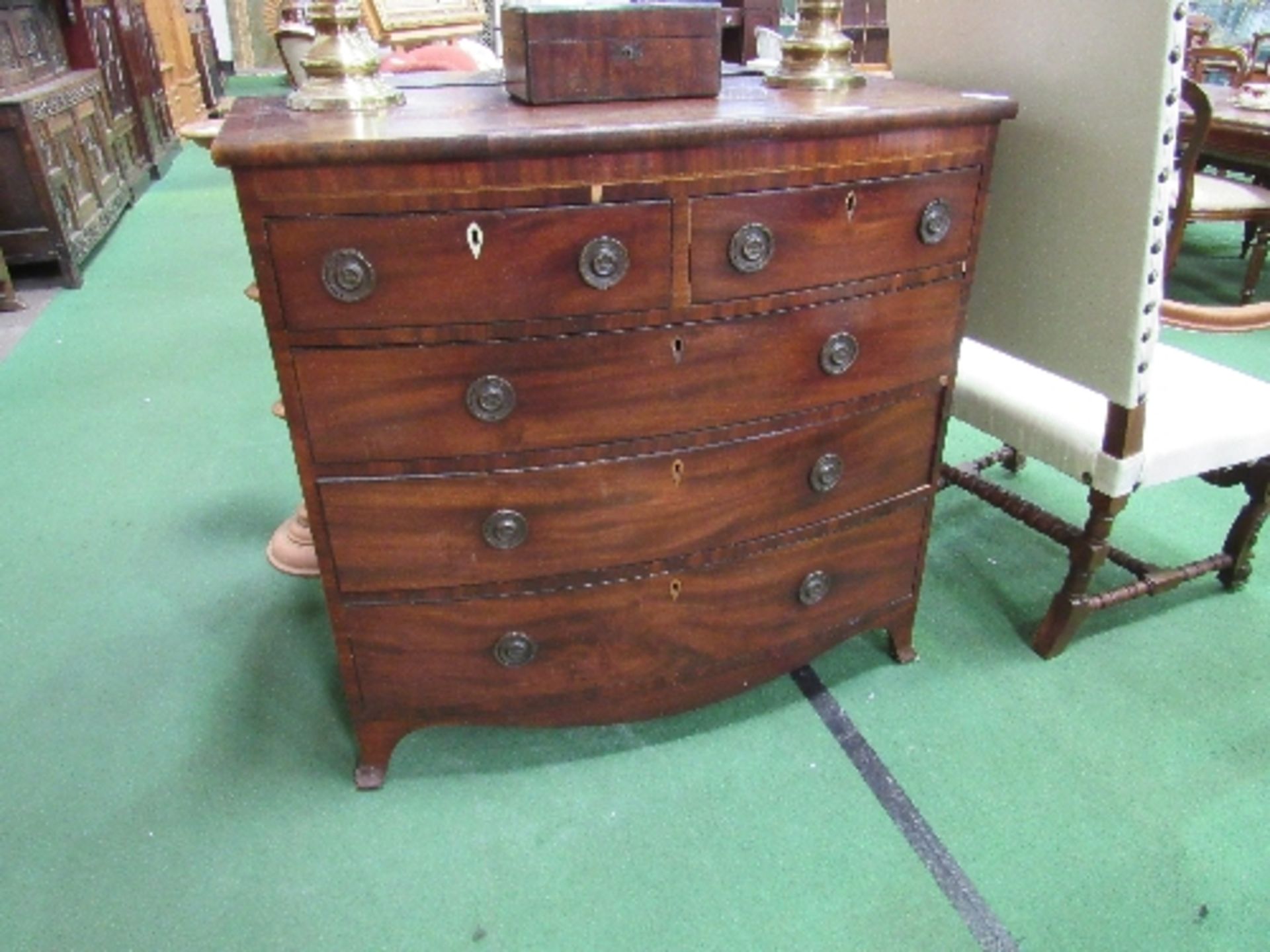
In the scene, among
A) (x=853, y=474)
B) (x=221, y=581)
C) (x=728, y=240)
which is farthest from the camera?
(x=221, y=581)

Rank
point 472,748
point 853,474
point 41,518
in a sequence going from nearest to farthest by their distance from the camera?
1. point 853,474
2. point 472,748
3. point 41,518

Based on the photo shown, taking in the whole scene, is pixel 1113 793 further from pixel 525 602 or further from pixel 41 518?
pixel 41 518

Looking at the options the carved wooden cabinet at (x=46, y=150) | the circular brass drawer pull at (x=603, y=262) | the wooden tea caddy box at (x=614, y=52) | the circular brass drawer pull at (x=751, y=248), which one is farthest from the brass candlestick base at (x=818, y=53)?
the carved wooden cabinet at (x=46, y=150)

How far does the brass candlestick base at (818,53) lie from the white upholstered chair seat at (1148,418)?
24.3 inches

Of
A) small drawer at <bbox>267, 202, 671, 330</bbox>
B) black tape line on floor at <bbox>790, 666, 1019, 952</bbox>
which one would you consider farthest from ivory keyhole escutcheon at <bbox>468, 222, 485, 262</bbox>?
black tape line on floor at <bbox>790, 666, 1019, 952</bbox>

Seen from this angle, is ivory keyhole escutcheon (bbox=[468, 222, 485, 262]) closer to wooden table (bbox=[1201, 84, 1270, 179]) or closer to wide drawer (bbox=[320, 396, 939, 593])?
wide drawer (bbox=[320, 396, 939, 593])

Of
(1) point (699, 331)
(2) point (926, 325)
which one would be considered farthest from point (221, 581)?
(2) point (926, 325)

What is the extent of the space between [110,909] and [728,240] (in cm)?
133

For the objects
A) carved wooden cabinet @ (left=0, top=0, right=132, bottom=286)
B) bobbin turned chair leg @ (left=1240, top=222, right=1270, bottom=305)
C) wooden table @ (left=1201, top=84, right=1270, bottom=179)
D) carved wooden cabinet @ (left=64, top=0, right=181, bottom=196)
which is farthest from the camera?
carved wooden cabinet @ (left=64, top=0, right=181, bottom=196)

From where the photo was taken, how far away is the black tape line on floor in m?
1.33

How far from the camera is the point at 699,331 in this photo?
125 cm

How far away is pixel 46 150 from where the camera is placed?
12.5 ft

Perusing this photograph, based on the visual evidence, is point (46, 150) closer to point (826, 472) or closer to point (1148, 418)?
point (826, 472)

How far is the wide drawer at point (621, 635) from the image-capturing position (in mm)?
1424
